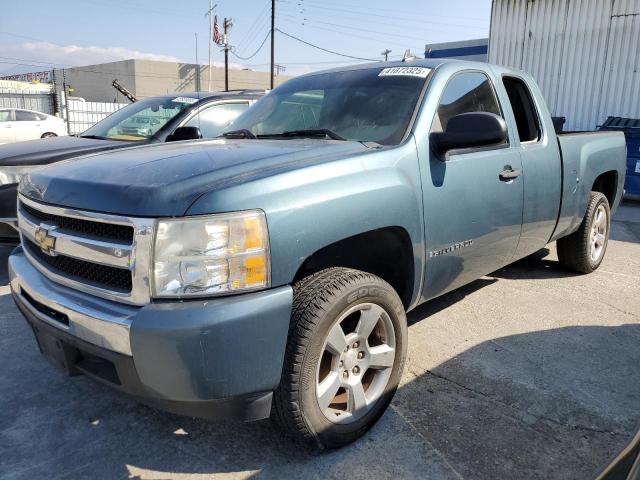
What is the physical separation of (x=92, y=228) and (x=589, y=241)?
14.0ft

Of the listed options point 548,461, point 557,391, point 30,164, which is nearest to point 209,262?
point 548,461

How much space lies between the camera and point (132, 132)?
18.5 feet

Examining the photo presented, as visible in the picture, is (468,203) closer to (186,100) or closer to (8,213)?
(186,100)

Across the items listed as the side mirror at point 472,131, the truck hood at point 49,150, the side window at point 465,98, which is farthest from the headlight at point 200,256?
the truck hood at point 49,150

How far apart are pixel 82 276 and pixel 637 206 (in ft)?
34.3

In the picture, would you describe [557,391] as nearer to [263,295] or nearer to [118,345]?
[263,295]

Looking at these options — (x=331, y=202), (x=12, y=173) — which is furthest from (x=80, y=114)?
(x=331, y=202)

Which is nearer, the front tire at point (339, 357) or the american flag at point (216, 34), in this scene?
the front tire at point (339, 357)

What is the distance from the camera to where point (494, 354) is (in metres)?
3.32

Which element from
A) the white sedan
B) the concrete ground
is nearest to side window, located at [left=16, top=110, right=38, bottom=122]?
the white sedan

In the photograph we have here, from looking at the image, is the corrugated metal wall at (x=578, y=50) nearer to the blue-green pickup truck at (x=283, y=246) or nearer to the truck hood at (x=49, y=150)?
the blue-green pickup truck at (x=283, y=246)

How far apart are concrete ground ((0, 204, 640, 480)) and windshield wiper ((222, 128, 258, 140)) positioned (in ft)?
5.50

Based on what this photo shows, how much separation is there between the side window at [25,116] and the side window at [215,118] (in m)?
13.8

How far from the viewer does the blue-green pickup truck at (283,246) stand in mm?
1883
